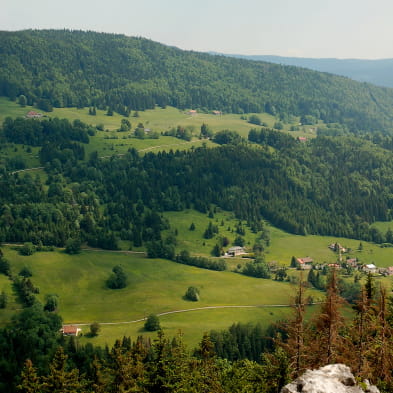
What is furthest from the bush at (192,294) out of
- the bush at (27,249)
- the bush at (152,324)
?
the bush at (27,249)

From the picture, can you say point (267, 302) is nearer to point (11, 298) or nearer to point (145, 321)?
point (145, 321)

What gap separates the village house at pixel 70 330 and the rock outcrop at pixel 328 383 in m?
111

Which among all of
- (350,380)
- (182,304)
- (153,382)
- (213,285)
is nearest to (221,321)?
(182,304)

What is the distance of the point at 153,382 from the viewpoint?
214 feet

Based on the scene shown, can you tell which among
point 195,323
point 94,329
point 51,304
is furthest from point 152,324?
point 51,304

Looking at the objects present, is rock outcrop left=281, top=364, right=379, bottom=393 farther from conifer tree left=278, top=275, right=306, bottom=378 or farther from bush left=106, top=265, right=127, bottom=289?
bush left=106, top=265, right=127, bottom=289

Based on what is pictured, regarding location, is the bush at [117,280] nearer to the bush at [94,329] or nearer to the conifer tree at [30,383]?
the bush at [94,329]

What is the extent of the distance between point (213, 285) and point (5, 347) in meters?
90.9

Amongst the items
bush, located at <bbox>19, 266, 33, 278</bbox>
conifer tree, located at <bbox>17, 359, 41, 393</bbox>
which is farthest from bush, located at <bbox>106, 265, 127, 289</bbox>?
conifer tree, located at <bbox>17, 359, 41, 393</bbox>

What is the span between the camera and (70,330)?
141375mm

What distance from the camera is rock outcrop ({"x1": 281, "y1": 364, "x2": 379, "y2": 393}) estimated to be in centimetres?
3831

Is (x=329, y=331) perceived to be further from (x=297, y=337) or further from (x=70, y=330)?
(x=70, y=330)

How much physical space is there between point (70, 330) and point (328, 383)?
374ft

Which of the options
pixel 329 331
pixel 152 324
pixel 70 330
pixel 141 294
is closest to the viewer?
pixel 329 331
